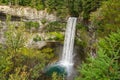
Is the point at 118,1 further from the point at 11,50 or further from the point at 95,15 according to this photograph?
the point at 11,50

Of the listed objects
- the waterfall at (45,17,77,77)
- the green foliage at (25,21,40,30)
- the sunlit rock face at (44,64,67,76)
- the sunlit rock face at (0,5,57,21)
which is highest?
the sunlit rock face at (0,5,57,21)

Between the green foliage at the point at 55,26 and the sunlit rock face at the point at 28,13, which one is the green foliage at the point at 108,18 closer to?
the green foliage at the point at 55,26

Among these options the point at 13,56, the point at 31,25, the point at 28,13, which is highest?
the point at 28,13

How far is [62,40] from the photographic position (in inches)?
1410

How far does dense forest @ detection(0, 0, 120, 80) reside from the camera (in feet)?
57.0

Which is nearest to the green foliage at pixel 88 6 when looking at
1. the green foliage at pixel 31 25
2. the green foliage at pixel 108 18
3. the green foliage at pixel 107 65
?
the green foliage at pixel 108 18

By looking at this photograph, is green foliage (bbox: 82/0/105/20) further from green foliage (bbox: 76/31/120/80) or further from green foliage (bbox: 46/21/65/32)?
green foliage (bbox: 76/31/120/80)

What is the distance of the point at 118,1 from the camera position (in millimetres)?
24469

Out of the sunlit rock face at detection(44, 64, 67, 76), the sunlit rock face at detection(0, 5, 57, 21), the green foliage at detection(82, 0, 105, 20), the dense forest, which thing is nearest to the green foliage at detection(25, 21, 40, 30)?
the dense forest

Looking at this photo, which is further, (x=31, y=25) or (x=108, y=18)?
(x=31, y=25)

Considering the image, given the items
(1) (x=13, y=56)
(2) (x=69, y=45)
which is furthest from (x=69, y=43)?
(1) (x=13, y=56)

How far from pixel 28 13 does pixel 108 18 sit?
49.1ft

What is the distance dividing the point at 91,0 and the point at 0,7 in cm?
1265

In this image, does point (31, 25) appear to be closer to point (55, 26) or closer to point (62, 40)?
point (55, 26)
